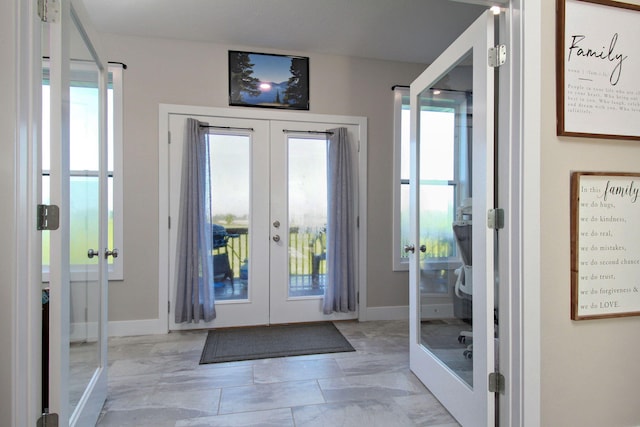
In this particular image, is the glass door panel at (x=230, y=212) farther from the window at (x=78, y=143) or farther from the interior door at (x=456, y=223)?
the interior door at (x=456, y=223)

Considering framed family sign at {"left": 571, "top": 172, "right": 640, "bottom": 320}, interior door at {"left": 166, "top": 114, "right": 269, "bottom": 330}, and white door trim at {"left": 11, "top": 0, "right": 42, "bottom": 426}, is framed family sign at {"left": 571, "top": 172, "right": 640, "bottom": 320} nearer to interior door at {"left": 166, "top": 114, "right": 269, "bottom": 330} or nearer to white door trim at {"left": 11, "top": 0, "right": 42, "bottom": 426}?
white door trim at {"left": 11, "top": 0, "right": 42, "bottom": 426}

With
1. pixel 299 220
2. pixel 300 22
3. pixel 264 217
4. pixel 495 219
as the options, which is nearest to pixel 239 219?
pixel 264 217

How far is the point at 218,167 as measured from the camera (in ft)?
10.2

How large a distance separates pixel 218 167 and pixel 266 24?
1.32 metres

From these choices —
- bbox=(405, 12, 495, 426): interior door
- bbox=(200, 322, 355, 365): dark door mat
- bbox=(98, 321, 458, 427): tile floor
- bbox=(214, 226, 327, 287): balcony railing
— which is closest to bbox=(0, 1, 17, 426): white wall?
bbox=(98, 321, 458, 427): tile floor

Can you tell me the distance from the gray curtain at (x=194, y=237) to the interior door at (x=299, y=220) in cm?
61

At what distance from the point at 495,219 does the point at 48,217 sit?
5.75 feet

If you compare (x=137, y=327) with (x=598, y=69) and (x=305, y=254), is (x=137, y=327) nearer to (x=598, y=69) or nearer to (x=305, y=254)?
(x=305, y=254)

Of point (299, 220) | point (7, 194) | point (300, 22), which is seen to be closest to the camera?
point (7, 194)

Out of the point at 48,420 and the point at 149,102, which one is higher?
the point at 149,102

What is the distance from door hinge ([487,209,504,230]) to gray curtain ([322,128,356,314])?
187 centimetres

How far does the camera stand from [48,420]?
3.83ft

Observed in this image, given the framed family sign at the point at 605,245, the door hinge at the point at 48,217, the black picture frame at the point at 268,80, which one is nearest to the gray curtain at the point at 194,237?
the black picture frame at the point at 268,80

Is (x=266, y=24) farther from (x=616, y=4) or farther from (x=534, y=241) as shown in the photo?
(x=534, y=241)
